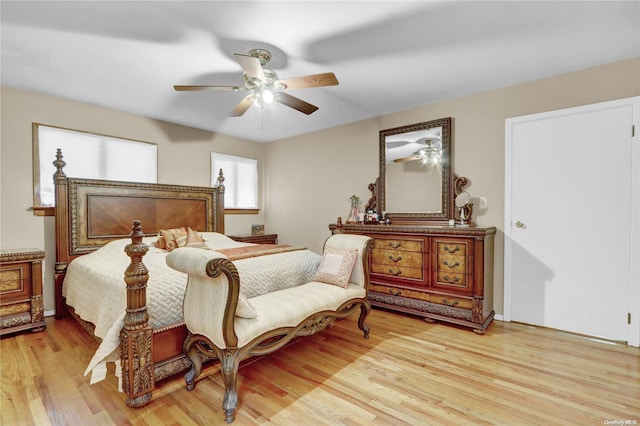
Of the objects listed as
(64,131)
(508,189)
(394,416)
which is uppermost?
(64,131)

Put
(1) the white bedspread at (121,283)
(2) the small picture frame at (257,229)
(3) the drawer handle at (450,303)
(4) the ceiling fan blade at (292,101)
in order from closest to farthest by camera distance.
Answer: (1) the white bedspread at (121,283), (4) the ceiling fan blade at (292,101), (3) the drawer handle at (450,303), (2) the small picture frame at (257,229)

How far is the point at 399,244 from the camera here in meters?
3.50

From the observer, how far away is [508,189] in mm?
3229

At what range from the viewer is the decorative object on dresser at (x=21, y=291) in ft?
9.22

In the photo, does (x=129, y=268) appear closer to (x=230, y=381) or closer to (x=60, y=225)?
(x=230, y=381)

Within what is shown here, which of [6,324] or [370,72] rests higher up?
[370,72]

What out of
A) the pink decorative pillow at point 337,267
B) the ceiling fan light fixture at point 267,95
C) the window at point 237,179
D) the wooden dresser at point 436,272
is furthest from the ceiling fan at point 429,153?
the window at point 237,179

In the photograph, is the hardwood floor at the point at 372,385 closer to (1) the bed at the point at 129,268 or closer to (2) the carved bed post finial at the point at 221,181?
(1) the bed at the point at 129,268

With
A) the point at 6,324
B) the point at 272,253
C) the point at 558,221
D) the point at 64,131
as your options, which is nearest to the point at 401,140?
the point at 558,221

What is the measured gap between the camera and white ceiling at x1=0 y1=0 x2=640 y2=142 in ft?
6.54

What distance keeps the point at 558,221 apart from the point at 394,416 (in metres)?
2.54

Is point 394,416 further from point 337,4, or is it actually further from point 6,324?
point 6,324

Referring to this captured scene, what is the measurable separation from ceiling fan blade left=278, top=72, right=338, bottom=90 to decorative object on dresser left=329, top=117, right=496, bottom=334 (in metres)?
1.87

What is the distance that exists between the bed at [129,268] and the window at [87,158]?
10.1 inches
